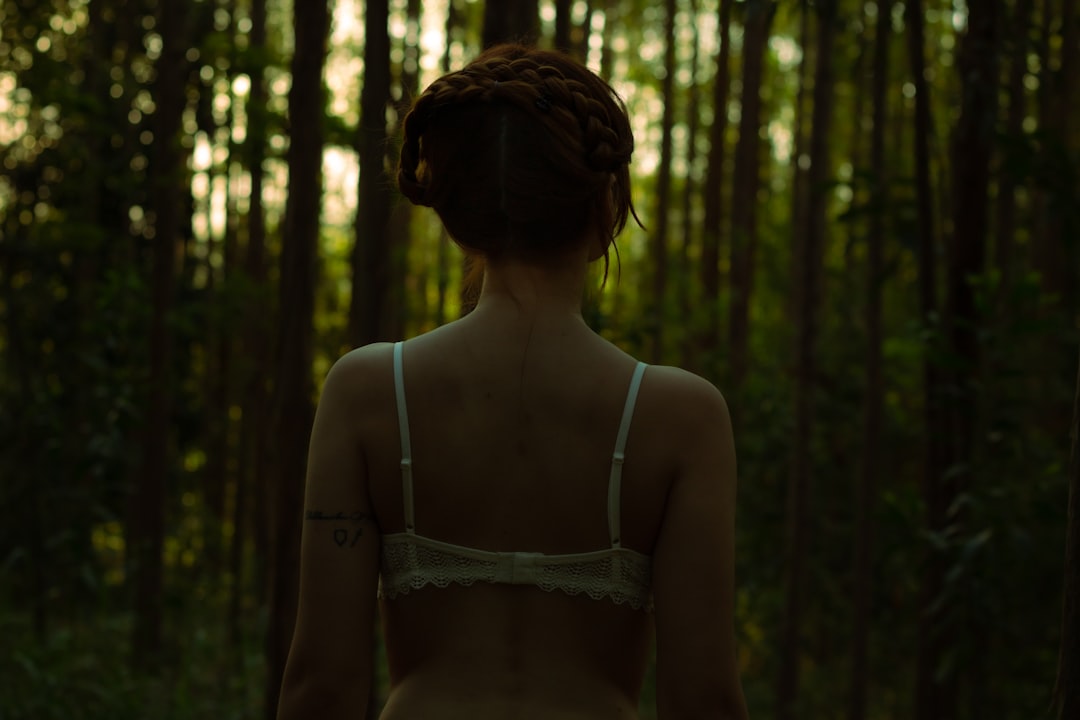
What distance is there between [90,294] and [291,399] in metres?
5.96

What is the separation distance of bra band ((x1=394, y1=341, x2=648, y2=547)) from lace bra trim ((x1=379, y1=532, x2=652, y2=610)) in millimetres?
29

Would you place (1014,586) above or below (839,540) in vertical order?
above

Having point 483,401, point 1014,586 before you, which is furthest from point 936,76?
point 483,401

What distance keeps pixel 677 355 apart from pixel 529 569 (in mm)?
17128

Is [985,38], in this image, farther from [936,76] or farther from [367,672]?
[936,76]

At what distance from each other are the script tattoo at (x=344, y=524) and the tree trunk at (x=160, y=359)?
314 inches

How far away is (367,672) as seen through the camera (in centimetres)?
171

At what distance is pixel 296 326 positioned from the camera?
18.0ft

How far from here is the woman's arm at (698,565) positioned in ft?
5.30

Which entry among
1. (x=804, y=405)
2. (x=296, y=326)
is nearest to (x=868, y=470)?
(x=804, y=405)

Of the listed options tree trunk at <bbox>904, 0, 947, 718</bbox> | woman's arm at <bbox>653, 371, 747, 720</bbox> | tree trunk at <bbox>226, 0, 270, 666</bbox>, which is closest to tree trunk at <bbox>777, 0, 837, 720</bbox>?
tree trunk at <bbox>904, 0, 947, 718</bbox>

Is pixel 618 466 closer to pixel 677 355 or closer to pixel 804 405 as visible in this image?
pixel 804 405

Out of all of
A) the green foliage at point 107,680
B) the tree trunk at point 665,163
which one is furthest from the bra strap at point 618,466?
the tree trunk at point 665,163

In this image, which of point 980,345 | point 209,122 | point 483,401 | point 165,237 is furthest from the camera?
point 209,122
